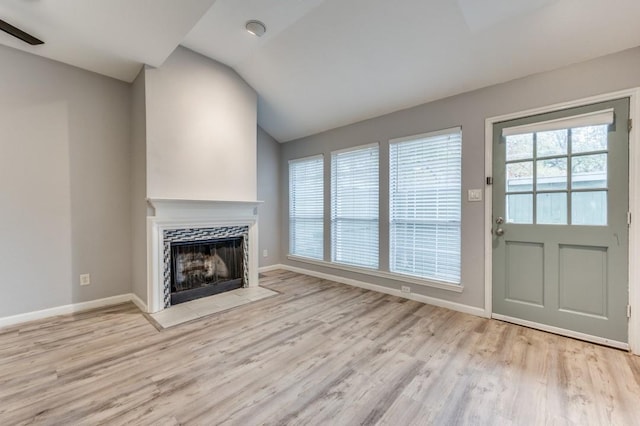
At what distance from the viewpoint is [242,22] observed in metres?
2.76

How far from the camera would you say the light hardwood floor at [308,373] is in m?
1.55

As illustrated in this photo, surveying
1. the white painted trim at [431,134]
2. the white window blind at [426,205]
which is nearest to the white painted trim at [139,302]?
the white window blind at [426,205]

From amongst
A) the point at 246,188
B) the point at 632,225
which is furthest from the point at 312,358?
the point at 632,225

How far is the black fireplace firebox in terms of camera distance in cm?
331

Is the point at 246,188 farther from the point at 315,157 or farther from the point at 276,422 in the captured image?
the point at 276,422

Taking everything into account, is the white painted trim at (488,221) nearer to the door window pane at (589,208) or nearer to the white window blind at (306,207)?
the door window pane at (589,208)

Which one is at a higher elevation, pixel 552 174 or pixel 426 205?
pixel 552 174

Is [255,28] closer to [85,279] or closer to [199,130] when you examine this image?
[199,130]

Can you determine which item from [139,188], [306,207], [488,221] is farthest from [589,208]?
[139,188]

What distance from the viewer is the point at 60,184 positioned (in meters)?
2.94

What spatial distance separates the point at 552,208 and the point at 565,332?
3.72 ft

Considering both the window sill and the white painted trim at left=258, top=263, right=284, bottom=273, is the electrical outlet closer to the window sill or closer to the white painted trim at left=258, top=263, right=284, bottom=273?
the white painted trim at left=258, top=263, right=284, bottom=273

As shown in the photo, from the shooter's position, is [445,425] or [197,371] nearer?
[445,425]

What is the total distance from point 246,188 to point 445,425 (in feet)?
10.8
